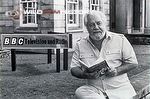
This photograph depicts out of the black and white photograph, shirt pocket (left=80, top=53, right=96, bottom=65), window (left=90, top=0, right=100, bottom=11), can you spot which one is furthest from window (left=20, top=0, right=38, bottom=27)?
shirt pocket (left=80, top=53, right=96, bottom=65)

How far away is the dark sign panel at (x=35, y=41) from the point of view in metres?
4.13

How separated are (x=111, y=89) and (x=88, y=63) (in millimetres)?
133

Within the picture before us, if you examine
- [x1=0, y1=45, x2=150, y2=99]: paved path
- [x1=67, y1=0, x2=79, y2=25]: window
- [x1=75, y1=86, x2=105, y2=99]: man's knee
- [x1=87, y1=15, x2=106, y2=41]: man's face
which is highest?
[x1=67, y1=0, x2=79, y2=25]: window

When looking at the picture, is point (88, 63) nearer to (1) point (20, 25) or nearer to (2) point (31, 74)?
(1) point (20, 25)

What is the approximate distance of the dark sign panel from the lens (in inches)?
163

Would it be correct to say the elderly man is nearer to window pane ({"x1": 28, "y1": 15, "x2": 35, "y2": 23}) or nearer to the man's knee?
the man's knee

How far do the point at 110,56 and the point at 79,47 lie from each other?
125mm

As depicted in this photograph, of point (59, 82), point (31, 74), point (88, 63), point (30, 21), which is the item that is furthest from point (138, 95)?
point (31, 74)

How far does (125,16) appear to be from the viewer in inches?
112

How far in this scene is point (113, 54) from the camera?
1.63 meters

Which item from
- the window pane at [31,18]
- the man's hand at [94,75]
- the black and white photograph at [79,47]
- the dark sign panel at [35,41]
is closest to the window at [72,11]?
the black and white photograph at [79,47]

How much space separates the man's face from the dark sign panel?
243 cm

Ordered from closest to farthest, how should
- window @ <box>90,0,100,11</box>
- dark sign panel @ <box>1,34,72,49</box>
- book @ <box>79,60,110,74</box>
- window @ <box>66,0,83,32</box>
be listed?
book @ <box>79,60,110,74</box> → window @ <box>90,0,100,11</box> → window @ <box>66,0,83,32</box> → dark sign panel @ <box>1,34,72,49</box>

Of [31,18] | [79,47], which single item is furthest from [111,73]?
[31,18]
